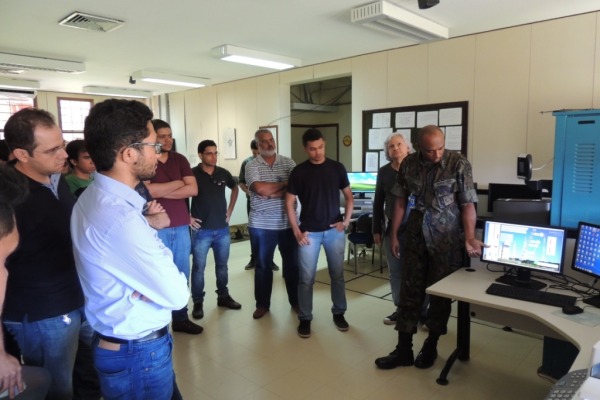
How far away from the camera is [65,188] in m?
1.84

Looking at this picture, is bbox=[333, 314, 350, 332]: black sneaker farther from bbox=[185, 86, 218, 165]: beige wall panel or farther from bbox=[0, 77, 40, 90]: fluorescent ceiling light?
bbox=[0, 77, 40, 90]: fluorescent ceiling light

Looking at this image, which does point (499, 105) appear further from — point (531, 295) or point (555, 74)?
point (531, 295)

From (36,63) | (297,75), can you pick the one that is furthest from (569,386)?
(36,63)

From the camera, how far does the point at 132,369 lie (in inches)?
51.5

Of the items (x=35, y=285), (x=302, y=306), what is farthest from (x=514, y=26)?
(x=35, y=285)

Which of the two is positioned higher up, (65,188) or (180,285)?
(65,188)

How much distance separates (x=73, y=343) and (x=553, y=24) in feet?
15.5

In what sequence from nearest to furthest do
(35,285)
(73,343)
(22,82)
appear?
(35,285)
(73,343)
(22,82)

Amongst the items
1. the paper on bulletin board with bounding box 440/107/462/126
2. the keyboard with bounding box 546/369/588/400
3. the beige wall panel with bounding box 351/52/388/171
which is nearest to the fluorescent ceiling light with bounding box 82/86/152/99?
the beige wall panel with bounding box 351/52/388/171

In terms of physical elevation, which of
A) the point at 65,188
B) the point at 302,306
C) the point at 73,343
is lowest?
the point at 302,306

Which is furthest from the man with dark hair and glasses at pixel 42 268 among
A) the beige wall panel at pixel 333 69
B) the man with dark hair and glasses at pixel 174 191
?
the beige wall panel at pixel 333 69

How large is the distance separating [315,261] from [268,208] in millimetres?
582

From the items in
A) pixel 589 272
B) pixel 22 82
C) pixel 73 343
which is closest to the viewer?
pixel 73 343

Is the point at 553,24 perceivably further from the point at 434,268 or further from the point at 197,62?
the point at 197,62
